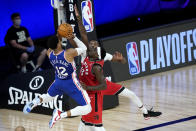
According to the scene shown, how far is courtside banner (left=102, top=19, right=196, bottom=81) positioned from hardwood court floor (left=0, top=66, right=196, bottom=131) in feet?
1.25

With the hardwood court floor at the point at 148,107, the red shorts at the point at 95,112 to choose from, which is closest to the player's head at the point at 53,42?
the red shorts at the point at 95,112

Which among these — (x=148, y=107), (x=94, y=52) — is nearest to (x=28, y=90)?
(x=148, y=107)

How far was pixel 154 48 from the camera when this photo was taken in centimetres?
1562

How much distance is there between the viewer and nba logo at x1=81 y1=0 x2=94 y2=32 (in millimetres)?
12250

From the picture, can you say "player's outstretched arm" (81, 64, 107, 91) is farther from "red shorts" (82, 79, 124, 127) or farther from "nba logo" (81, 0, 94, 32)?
"nba logo" (81, 0, 94, 32)

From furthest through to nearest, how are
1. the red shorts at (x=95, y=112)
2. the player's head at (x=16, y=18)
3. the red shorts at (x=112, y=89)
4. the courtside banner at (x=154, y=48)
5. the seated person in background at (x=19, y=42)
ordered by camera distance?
the courtside banner at (x=154, y=48) → the seated person in background at (x=19, y=42) → the player's head at (x=16, y=18) → the red shorts at (x=112, y=89) → the red shorts at (x=95, y=112)

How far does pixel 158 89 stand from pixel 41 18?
4473mm

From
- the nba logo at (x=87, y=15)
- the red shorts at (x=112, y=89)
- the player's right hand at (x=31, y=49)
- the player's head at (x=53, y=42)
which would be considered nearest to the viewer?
the player's head at (x=53, y=42)

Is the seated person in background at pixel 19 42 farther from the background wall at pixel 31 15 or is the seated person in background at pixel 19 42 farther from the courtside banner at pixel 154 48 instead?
the courtside banner at pixel 154 48

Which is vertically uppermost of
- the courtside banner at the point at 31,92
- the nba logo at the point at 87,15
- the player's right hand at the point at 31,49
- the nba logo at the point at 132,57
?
the nba logo at the point at 87,15

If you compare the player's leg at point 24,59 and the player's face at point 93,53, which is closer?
the player's face at point 93,53

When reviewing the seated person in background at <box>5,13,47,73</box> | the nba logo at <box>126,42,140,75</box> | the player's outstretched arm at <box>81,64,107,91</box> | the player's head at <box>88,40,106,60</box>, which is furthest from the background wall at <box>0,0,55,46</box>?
the player's outstretched arm at <box>81,64,107,91</box>

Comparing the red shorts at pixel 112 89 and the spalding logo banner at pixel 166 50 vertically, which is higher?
the spalding logo banner at pixel 166 50

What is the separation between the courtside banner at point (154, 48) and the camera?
49.7 ft
